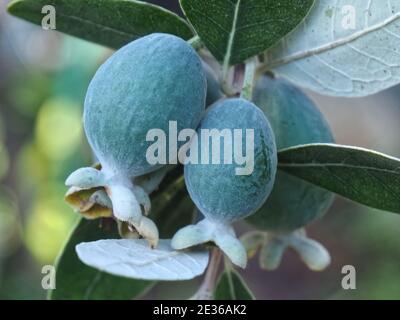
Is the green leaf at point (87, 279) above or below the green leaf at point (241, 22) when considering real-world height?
below

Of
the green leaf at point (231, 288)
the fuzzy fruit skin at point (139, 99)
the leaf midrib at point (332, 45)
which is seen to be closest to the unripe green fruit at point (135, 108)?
the fuzzy fruit skin at point (139, 99)

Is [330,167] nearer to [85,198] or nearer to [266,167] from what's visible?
[266,167]

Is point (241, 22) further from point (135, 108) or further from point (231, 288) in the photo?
point (231, 288)

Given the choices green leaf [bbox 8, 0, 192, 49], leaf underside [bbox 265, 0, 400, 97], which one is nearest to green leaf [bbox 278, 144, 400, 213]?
leaf underside [bbox 265, 0, 400, 97]

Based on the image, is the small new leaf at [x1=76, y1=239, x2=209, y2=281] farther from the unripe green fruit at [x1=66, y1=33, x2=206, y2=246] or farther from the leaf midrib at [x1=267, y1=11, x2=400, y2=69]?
the leaf midrib at [x1=267, y1=11, x2=400, y2=69]

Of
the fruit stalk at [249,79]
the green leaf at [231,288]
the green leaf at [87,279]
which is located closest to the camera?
the fruit stalk at [249,79]

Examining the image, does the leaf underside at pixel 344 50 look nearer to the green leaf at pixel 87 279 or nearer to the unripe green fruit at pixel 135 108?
the unripe green fruit at pixel 135 108

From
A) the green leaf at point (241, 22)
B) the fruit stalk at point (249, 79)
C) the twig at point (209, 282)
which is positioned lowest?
the twig at point (209, 282)

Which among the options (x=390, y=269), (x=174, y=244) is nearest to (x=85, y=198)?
(x=174, y=244)
